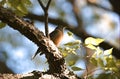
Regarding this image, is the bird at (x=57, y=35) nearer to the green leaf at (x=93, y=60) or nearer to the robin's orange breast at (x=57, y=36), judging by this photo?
the robin's orange breast at (x=57, y=36)

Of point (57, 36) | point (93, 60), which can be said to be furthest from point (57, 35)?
point (93, 60)

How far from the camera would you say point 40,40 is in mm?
1666

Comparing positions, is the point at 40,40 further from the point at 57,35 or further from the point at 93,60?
the point at 57,35

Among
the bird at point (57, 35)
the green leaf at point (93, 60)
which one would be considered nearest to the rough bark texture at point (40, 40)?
the green leaf at point (93, 60)

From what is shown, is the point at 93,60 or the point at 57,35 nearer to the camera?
the point at 93,60

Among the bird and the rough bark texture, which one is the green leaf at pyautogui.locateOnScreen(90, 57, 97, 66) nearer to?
the rough bark texture

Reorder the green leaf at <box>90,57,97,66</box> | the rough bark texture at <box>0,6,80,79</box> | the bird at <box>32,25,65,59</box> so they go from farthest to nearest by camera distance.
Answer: the bird at <box>32,25,65,59</box>
the green leaf at <box>90,57,97,66</box>
the rough bark texture at <box>0,6,80,79</box>

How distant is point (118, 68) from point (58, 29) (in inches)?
31.4

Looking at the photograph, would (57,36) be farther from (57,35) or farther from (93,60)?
(93,60)

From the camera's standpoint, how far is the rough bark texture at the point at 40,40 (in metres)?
1.61

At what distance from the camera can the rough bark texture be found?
1610mm

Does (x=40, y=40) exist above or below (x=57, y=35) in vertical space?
above

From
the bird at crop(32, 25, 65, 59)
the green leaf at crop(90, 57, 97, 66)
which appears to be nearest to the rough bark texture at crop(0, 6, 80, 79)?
the green leaf at crop(90, 57, 97, 66)

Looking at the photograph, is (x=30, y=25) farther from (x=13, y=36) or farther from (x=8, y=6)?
(x=13, y=36)
